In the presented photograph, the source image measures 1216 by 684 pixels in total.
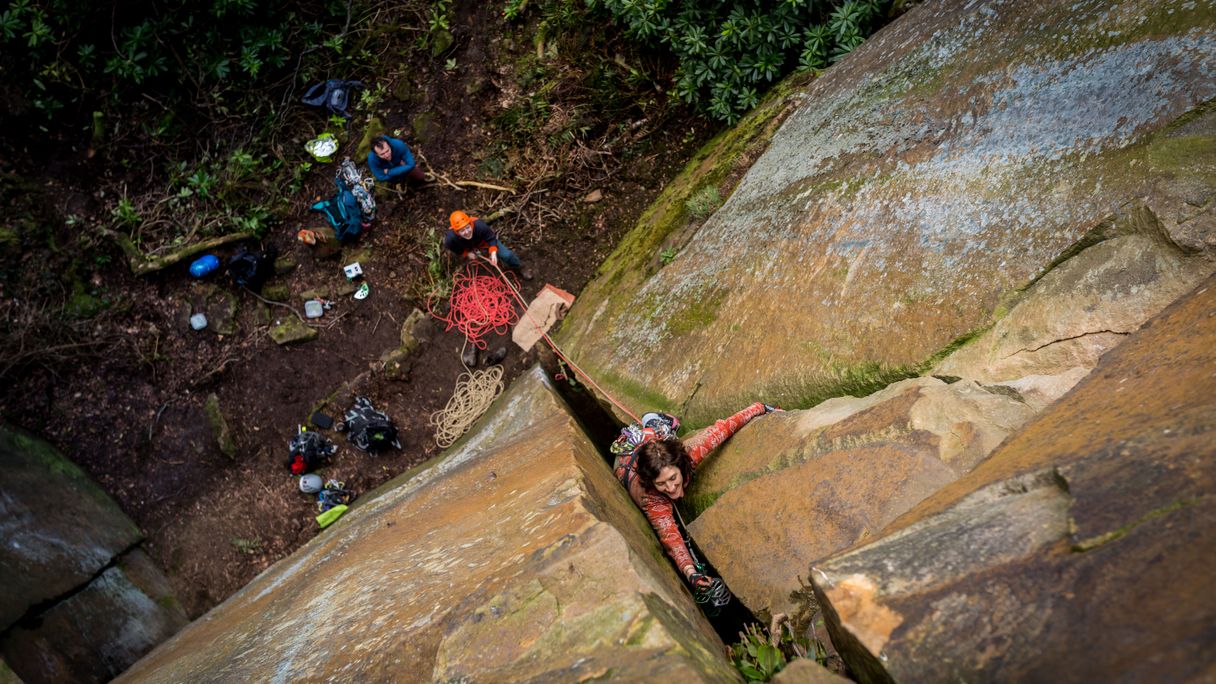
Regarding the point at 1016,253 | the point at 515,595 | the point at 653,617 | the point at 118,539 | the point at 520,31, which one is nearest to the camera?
the point at 653,617

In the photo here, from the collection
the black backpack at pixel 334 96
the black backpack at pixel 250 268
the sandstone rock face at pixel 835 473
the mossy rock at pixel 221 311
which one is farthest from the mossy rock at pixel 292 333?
the sandstone rock face at pixel 835 473

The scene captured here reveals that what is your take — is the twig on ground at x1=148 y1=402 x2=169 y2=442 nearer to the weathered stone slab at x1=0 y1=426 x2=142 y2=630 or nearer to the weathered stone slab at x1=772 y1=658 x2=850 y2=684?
the weathered stone slab at x1=0 y1=426 x2=142 y2=630

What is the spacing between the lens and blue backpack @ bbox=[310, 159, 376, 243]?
23.9ft

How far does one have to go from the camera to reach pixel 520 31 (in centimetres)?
770

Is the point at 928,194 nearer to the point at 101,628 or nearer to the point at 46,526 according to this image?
the point at 101,628

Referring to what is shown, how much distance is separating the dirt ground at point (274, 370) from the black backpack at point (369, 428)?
11 cm

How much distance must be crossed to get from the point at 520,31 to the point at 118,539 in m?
6.09

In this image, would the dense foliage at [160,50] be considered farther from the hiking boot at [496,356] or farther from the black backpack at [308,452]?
the hiking boot at [496,356]

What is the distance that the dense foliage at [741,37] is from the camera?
5430 millimetres

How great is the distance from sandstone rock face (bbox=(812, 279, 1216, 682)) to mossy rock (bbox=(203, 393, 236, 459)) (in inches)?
242

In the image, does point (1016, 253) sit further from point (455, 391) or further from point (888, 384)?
point (455, 391)

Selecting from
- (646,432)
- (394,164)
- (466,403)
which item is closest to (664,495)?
(646,432)

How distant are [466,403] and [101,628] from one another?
3445 mm

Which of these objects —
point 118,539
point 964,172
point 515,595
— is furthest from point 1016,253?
point 118,539
